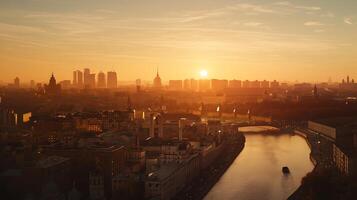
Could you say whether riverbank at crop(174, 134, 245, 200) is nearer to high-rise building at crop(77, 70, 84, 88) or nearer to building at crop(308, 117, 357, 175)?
building at crop(308, 117, 357, 175)

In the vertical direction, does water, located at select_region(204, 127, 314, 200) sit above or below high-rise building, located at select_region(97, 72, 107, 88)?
below

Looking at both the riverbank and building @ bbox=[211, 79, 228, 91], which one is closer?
the riverbank

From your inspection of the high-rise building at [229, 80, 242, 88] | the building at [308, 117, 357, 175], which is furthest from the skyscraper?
the building at [308, 117, 357, 175]

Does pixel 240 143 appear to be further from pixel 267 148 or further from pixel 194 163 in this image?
pixel 194 163

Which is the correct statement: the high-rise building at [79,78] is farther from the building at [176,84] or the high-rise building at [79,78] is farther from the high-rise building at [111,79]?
the building at [176,84]

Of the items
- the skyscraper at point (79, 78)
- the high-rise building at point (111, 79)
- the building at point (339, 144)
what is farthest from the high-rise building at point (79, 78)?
the building at point (339, 144)

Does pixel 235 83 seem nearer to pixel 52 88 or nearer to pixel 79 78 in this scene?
pixel 79 78

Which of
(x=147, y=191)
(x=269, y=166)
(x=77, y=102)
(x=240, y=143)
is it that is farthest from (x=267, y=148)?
(x=77, y=102)
